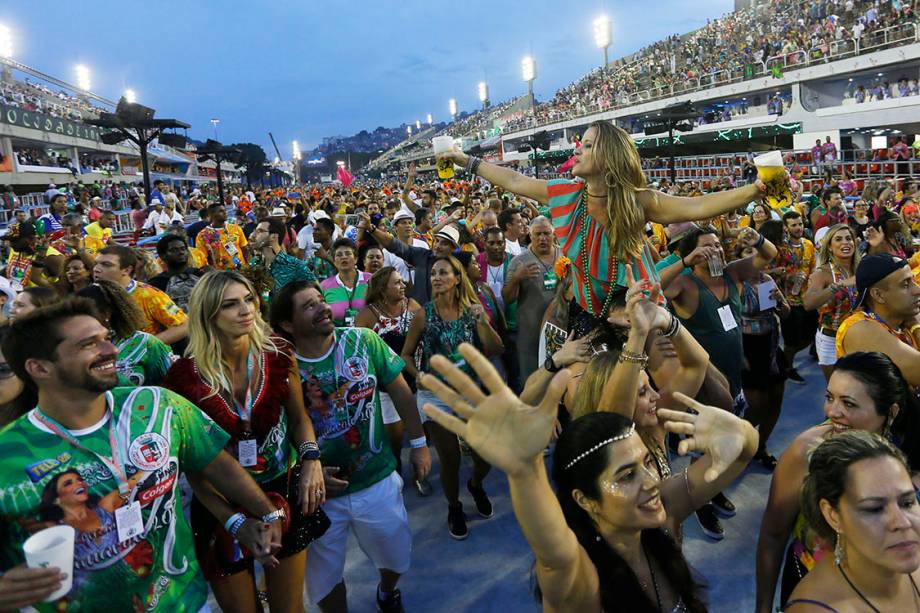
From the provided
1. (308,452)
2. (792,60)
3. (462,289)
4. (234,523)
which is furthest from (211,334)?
(792,60)

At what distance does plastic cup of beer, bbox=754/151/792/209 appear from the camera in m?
2.49

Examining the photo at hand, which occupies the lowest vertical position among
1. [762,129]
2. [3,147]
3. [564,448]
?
[564,448]

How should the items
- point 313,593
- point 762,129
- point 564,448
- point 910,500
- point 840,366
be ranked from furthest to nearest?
point 762,129
point 313,593
point 840,366
point 564,448
point 910,500

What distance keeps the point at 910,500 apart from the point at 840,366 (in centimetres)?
71

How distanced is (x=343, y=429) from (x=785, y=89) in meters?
32.0

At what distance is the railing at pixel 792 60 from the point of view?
2269 centimetres

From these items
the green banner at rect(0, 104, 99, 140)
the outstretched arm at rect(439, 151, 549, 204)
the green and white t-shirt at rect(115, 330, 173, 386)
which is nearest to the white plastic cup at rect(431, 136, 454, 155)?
the outstretched arm at rect(439, 151, 549, 204)

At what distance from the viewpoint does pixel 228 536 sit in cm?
247

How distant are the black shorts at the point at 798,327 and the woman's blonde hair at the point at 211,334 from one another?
5133 millimetres

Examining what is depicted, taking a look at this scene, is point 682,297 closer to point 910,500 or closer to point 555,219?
point 555,219

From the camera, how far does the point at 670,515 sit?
2.08 metres

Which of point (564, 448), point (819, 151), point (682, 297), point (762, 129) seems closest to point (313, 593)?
point (564, 448)

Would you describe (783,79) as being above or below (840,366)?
above

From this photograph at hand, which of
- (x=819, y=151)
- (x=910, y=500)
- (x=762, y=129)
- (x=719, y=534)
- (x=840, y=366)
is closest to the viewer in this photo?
(x=910, y=500)
